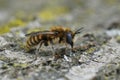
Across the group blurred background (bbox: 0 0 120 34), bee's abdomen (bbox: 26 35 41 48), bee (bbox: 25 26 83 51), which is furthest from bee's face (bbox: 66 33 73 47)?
blurred background (bbox: 0 0 120 34)

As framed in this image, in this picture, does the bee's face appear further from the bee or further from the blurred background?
the blurred background

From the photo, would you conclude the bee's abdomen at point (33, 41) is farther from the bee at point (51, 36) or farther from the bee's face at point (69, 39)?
the bee's face at point (69, 39)

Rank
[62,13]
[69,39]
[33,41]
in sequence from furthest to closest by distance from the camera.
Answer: [62,13]
[33,41]
[69,39]

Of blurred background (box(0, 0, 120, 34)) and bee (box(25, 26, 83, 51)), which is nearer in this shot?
bee (box(25, 26, 83, 51))

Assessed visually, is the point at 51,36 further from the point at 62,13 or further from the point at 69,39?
the point at 62,13

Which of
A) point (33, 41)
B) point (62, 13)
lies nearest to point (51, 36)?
point (33, 41)

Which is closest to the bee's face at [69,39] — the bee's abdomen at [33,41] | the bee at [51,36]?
the bee at [51,36]
